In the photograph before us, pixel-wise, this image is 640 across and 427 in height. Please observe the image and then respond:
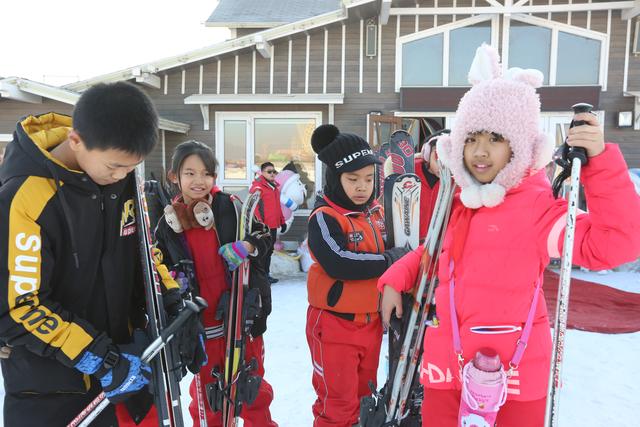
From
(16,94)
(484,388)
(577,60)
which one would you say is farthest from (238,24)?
(484,388)

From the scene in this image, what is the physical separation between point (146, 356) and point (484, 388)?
3.90ft

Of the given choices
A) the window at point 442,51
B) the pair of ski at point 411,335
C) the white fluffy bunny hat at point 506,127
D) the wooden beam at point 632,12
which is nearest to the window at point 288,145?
the window at point 442,51

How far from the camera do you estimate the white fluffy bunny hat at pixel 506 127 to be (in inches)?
58.7

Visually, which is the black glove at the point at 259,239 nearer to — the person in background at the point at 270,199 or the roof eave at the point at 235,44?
the person in background at the point at 270,199

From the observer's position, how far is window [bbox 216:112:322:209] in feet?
28.5

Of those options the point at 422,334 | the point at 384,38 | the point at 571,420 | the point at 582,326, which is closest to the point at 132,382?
the point at 422,334

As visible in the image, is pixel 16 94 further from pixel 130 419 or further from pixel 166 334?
pixel 166 334

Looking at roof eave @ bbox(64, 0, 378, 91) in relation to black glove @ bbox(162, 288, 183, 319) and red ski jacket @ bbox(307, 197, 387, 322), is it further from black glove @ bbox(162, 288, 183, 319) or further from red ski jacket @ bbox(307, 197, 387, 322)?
black glove @ bbox(162, 288, 183, 319)

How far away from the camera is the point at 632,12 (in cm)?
791

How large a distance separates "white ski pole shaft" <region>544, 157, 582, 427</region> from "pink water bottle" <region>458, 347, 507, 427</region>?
0.14 meters

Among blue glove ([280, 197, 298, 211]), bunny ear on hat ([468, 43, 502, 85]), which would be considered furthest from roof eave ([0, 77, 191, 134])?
bunny ear on hat ([468, 43, 502, 85])

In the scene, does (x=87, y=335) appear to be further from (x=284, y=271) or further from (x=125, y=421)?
(x=284, y=271)

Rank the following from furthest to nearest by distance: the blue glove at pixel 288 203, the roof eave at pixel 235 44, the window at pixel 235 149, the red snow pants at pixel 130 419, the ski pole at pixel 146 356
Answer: the window at pixel 235 149 < the roof eave at pixel 235 44 < the blue glove at pixel 288 203 < the red snow pants at pixel 130 419 < the ski pole at pixel 146 356

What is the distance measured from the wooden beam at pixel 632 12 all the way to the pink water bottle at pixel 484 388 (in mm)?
8915
